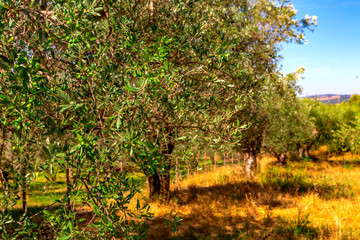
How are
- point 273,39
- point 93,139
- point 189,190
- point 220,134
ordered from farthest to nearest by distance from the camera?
point 189,190
point 273,39
point 220,134
point 93,139

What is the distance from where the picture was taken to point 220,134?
4.50 m

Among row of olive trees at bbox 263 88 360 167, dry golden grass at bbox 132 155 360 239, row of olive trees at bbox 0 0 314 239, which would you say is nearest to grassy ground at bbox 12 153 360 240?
dry golden grass at bbox 132 155 360 239

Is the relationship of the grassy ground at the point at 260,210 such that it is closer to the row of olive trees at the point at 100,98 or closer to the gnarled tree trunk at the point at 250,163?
the gnarled tree trunk at the point at 250,163

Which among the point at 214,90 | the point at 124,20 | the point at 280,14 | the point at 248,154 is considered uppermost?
the point at 280,14

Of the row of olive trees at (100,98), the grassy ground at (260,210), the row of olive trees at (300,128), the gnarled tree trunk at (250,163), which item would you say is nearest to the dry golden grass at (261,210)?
the grassy ground at (260,210)

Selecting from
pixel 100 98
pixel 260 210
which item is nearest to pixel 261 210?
pixel 260 210

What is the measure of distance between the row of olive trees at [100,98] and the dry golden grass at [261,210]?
6068mm

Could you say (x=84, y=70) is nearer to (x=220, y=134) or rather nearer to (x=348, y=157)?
(x=220, y=134)

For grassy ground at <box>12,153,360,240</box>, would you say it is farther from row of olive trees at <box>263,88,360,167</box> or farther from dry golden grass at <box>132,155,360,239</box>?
row of olive trees at <box>263,88,360,167</box>

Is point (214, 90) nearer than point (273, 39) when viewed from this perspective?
Yes

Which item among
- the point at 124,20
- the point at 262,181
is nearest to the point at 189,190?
the point at 262,181

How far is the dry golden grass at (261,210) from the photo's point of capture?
9219 millimetres

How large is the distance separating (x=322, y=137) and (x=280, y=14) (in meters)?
26.8

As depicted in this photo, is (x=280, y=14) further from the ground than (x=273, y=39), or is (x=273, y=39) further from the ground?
(x=280, y=14)
